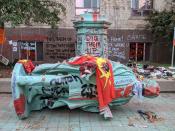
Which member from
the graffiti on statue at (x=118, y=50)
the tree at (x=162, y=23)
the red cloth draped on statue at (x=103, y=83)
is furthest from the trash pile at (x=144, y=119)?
the graffiti on statue at (x=118, y=50)

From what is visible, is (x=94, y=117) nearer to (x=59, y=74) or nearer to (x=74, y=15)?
(x=59, y=74)

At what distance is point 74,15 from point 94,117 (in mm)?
11240

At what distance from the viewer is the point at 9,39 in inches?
643

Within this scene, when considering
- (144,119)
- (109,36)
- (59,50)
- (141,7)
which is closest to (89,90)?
(144,119)

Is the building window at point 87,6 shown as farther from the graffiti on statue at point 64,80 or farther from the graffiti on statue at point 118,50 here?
the graffiti on statue at point 64,80

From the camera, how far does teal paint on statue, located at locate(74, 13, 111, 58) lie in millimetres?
10320

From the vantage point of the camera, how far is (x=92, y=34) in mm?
10383

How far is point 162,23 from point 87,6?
3.96 meters

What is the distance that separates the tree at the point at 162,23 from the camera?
51.6ft

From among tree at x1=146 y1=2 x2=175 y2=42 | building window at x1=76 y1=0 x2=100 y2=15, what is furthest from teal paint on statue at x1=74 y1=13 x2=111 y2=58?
building window at x1=76 y1=0 x2=100 y2=15

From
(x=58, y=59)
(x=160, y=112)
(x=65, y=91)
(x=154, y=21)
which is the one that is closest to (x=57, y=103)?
(x=65, y=91)

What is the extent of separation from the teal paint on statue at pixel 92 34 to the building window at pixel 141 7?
7371 millimetres

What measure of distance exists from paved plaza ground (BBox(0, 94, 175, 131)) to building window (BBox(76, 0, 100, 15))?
10.6 m

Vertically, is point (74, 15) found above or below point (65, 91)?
above
